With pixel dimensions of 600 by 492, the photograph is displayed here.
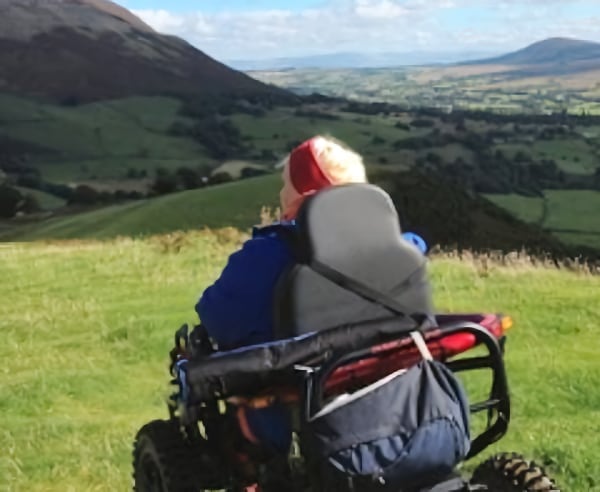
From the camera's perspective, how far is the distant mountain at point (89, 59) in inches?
6235

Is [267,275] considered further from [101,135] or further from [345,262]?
[101,135]

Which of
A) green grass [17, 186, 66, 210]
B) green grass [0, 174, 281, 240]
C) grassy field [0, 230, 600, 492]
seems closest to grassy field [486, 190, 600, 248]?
green grass [0, 174, 281, 240]

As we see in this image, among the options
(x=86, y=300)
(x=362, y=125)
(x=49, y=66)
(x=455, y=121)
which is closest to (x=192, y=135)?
(x=362, y=125)

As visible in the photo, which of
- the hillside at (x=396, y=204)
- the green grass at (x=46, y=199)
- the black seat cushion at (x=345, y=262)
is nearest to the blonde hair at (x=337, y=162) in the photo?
the black seat cushion at (x=345, y=262)

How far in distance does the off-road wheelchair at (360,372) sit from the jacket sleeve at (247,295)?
0.10m

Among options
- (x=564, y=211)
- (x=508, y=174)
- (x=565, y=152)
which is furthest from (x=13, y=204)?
(x=565, y=152)

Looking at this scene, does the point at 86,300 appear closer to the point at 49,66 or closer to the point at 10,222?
the point at 10,222

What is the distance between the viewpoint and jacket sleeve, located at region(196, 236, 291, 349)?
3.98m

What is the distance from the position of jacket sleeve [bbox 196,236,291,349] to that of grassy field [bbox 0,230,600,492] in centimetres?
233

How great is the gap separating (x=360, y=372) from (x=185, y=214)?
33.5 m

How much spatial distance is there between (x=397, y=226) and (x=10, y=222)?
58.2 metres

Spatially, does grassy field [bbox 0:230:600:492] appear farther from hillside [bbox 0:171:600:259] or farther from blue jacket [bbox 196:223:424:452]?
hillside [bbox 0:171:600:259]

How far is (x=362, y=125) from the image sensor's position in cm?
14212

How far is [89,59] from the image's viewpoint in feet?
534
